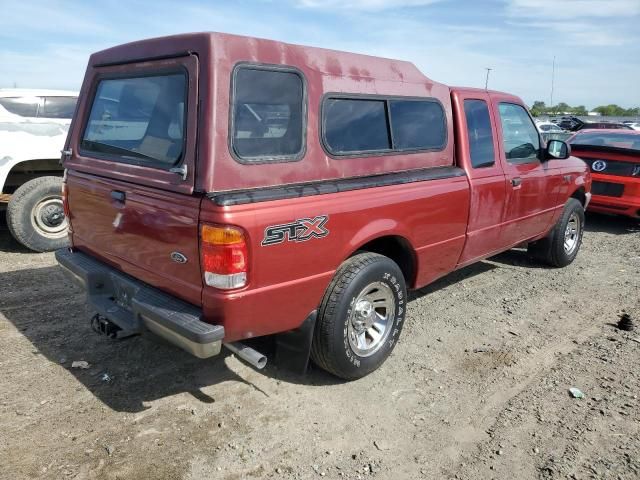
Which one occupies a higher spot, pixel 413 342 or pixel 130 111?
pixel 130 111

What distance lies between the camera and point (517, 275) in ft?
18.6

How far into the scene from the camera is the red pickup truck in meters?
2.58

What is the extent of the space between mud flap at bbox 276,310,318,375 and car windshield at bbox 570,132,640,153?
22.2 feet

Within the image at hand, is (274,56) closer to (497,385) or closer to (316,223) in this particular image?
(316,223)

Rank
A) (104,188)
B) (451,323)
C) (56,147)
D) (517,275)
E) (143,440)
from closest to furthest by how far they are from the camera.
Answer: (143,440), (104,188), (451,323), (517,275), (56,147)

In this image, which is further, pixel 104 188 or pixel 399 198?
pixel 399 198

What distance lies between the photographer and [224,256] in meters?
2.51

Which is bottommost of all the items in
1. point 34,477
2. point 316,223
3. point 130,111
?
point 34,477

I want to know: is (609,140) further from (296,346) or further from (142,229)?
(142,229)

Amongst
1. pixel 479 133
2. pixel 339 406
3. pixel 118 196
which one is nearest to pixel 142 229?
pixel 118 196

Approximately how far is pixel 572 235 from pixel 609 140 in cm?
301

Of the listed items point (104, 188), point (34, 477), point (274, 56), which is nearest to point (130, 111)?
point (104, 188)

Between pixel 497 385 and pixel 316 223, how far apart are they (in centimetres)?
174

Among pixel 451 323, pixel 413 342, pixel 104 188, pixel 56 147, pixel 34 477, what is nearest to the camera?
pixel 34 477
